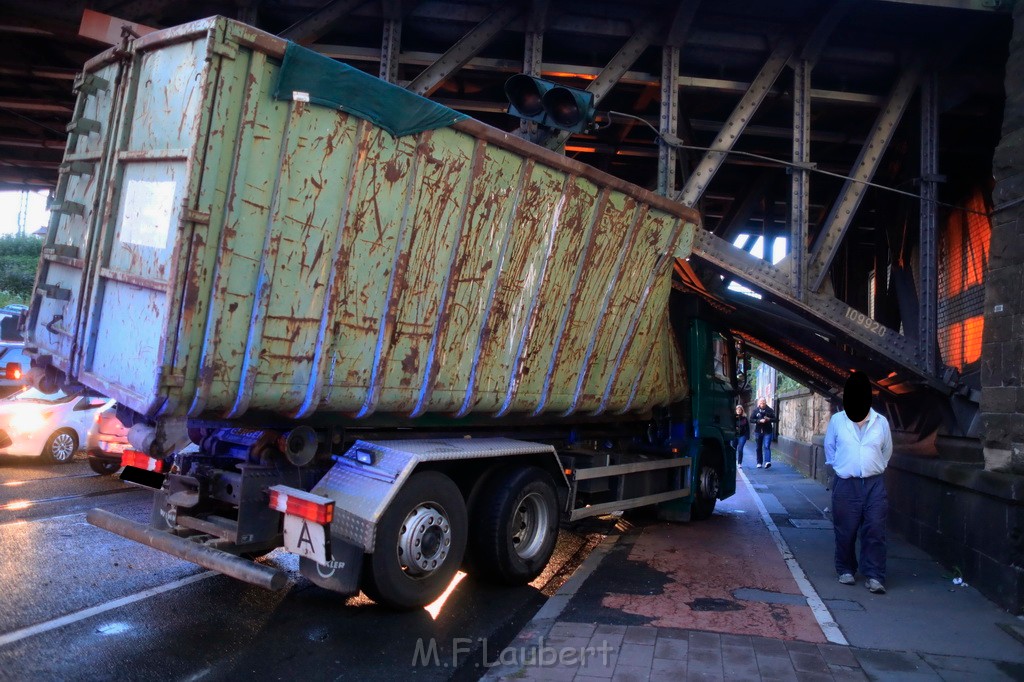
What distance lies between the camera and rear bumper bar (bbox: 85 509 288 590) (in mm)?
4312

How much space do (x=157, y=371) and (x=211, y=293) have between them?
51cm

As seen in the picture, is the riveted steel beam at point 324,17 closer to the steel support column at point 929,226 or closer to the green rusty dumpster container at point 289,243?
the green rusty dumpster container at point 289,243

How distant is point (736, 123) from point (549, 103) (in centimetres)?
310

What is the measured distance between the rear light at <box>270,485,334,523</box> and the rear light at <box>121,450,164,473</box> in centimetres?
116

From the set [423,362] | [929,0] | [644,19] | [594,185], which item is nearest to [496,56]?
[644,19]

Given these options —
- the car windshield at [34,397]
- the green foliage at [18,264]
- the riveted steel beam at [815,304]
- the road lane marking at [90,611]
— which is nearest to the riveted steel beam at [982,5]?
the riveted steel beam at [815,304]

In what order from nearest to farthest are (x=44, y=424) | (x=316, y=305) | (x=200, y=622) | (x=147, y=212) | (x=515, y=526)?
1. (x=147, y=212)
2. (x=316, y=305)
3. (x=200, y=622)
4. (x=515, y=526)
5. (x=44, y=424)

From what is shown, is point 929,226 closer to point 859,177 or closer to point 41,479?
point 859,177

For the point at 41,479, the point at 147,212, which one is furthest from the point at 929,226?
the point at 41,479

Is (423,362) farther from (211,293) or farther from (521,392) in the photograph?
(211,293)

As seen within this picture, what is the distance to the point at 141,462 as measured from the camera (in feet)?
17.9

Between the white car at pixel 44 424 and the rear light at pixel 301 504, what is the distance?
7407 millimetres

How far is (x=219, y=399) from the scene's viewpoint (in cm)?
430

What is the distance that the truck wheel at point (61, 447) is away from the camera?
11.4 meters
